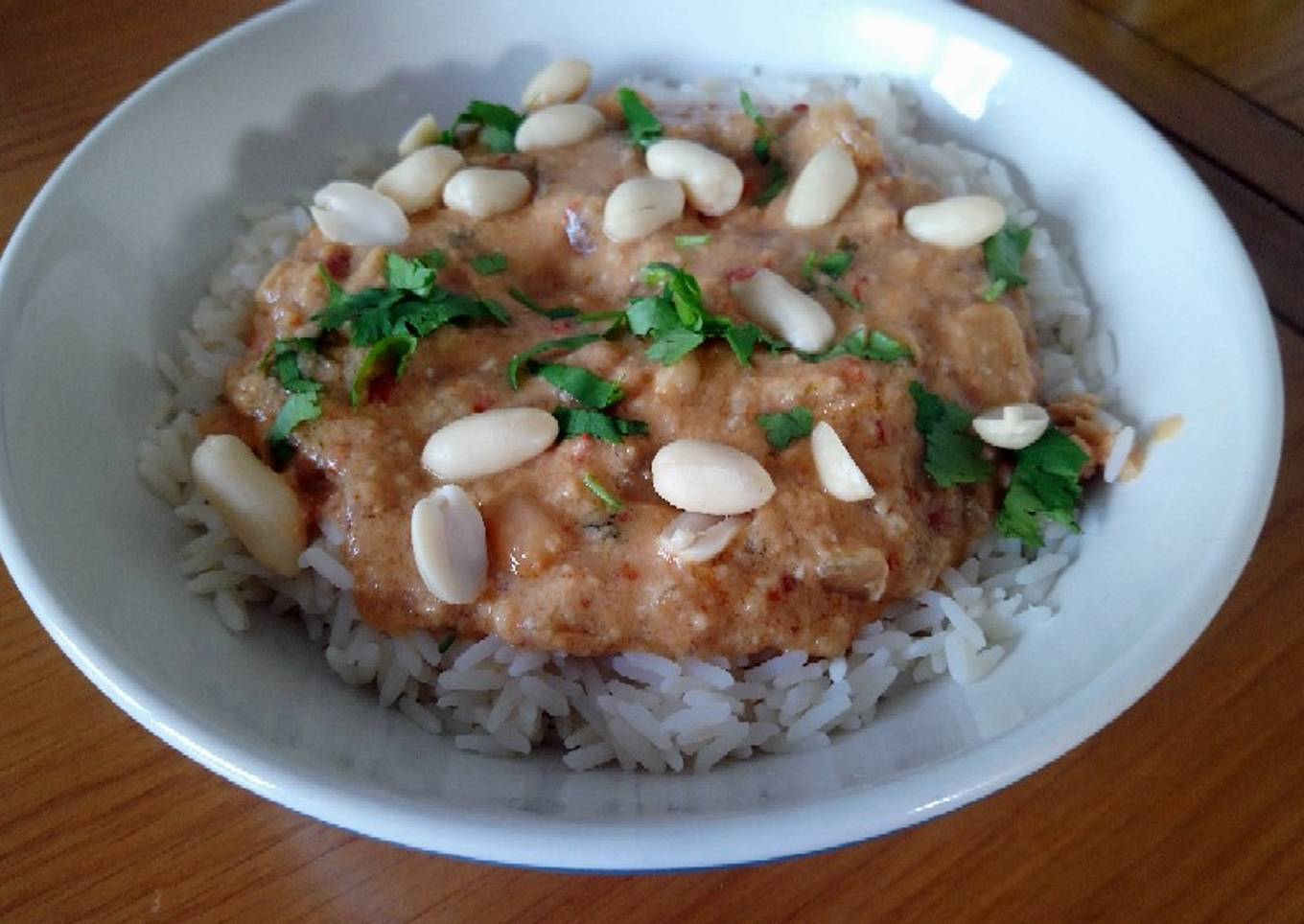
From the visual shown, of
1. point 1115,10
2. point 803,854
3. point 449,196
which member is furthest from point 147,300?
point 1115,10

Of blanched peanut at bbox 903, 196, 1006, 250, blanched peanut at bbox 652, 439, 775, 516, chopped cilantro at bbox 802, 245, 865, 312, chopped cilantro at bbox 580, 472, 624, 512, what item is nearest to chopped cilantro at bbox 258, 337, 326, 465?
chopped cilantro at bbox 580, 472, 624, 512

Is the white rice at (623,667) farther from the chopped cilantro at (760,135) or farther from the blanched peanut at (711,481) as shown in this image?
the chopped cilantro at (760,135)

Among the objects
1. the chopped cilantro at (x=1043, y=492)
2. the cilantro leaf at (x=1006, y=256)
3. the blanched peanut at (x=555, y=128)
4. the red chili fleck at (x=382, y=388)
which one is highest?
the blanched peanut at (x=555, y=128)

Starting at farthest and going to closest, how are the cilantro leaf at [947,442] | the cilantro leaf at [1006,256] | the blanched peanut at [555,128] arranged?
the blanched peanut at [555,128] < the cilantro leaf at [1006,256] < the cilantro leaf at [947,442]

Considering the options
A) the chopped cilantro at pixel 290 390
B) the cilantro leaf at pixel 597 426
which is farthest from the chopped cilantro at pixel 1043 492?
the chopped cilantro at pixel 290 390

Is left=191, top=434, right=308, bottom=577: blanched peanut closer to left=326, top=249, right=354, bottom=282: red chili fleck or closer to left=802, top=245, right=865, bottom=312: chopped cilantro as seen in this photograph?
left=326, top=249, right=354, bottom=282: red chili fleck

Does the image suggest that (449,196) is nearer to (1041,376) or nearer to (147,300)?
(147,300)
